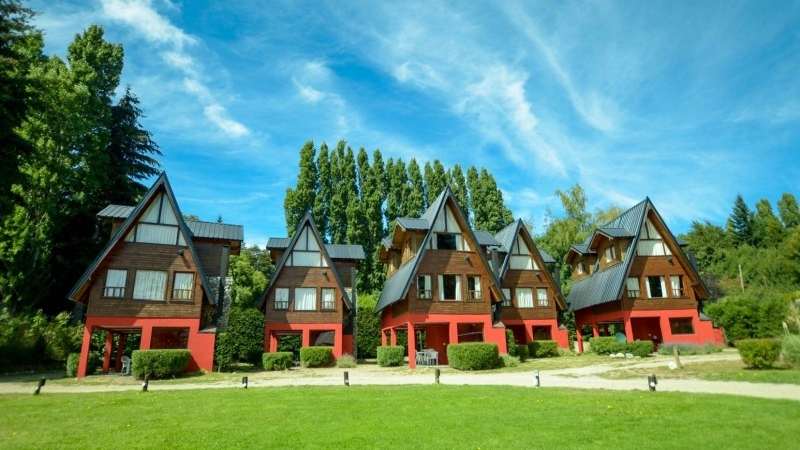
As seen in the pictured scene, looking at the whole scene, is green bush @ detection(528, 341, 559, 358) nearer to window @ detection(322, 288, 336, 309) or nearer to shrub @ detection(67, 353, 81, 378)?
window @ detection(322, 288, 336, 309)

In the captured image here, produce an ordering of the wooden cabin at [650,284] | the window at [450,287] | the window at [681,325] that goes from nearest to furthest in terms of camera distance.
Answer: the window at [450,287], the wooden cabin at [650,284], the window at [681,325]

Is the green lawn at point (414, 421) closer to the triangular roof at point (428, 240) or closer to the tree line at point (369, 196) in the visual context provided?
the triangular roof at point (428, 240)

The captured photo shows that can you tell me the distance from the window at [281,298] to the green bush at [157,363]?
847 cm

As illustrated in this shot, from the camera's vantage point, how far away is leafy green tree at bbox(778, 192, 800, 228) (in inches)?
2992

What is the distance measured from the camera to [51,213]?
29.0 m

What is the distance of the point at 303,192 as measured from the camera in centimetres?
4800

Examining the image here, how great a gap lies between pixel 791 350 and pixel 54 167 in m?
40.3

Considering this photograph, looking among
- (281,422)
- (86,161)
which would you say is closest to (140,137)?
(86,161)

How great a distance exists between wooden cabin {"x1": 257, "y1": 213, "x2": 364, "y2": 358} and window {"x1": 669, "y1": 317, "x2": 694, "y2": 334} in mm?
24985

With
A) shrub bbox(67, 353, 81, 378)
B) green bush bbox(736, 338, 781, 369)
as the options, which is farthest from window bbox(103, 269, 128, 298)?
green bush bbox(736, 338, 781, 369)

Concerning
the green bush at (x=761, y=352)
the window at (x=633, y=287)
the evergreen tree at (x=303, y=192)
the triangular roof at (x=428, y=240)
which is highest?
the evergreen tree at (x=303, y=192)

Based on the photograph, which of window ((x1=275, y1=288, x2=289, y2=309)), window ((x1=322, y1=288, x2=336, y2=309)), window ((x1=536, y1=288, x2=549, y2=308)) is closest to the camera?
window ((x1=275, y1=288, x2=289, y2=309))

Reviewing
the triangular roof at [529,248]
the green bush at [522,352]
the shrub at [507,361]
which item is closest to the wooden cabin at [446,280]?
the shrub at [507,361]

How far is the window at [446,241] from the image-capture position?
29.5 meters
